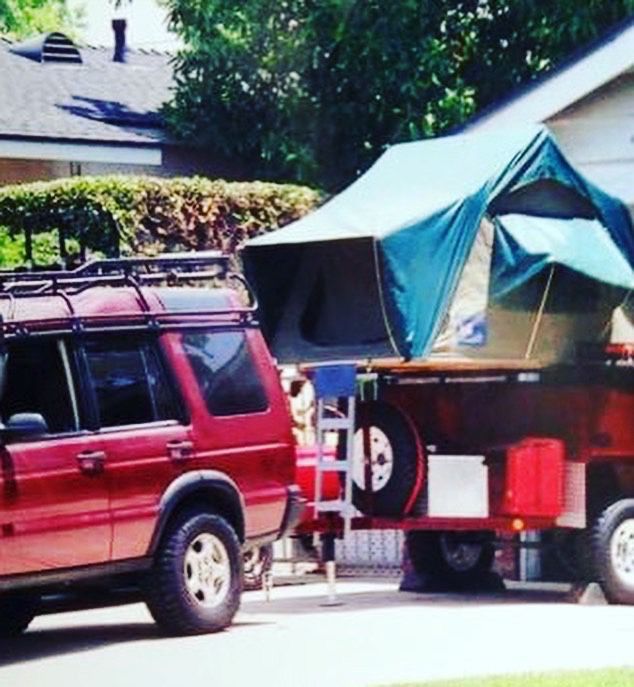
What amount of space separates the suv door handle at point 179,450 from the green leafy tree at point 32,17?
3902 cm

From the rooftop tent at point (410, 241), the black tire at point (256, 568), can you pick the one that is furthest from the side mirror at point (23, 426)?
the black tire at point (256, 568)

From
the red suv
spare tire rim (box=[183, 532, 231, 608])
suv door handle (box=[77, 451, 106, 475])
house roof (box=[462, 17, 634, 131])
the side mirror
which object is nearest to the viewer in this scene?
the side mirror

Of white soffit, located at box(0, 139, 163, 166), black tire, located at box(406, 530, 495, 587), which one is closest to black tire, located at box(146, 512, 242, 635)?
black tire, located at box(406, 530, 495, 587)

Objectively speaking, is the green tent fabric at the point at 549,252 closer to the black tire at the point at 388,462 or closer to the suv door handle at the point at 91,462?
the black tire at the point at 388,462

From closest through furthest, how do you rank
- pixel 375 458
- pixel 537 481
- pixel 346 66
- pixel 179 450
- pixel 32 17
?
1. pixel 179 450
2. pixel 537 481
3. pixel 375 458
4. pixel 346 66
5. pixel 32 17

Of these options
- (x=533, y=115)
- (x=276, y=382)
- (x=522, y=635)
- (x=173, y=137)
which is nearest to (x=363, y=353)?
(x=276, y=382)

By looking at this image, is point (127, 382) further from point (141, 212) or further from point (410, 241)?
point (141, 212)

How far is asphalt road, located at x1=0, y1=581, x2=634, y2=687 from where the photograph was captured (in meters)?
14.1

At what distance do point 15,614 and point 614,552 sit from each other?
4.48m

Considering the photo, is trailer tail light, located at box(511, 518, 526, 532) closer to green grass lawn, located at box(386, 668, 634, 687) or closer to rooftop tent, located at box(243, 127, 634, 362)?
rooftop tent, located at box(243, 127, 634, 362)

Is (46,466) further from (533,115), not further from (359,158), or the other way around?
(359,158)

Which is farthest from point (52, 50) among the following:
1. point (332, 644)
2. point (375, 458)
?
point (332, 644)

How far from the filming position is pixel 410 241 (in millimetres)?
18250

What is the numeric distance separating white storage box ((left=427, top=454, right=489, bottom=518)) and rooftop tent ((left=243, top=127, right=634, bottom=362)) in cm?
99
